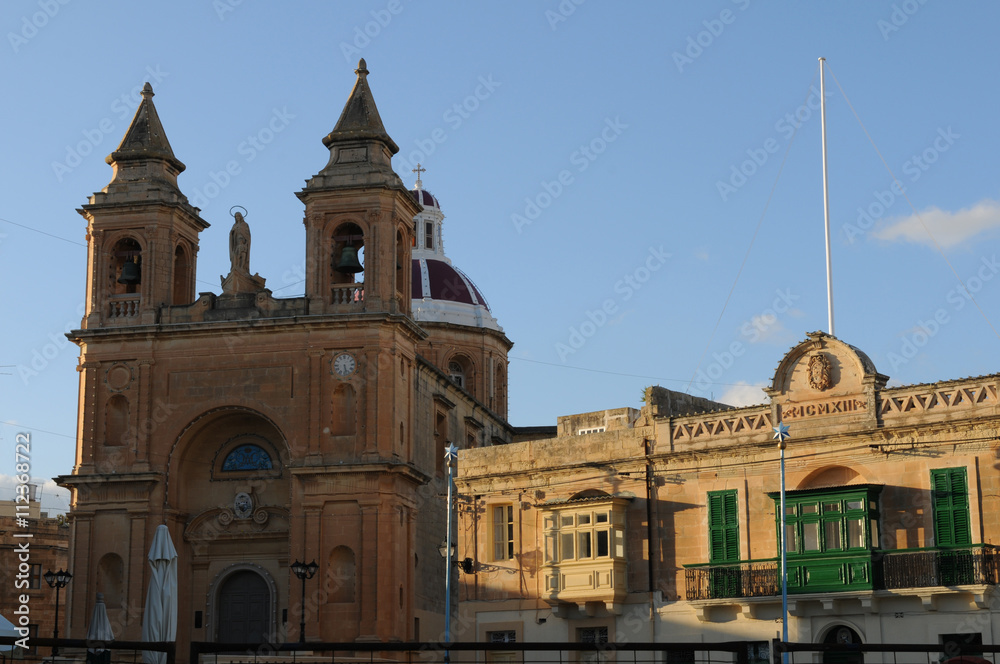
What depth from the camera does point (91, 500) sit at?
Answer: 40.2 meters

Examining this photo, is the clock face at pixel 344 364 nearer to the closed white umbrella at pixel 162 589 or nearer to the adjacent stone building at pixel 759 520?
the adjacent stone building at pixel 759 520

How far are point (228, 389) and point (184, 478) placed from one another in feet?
10.8

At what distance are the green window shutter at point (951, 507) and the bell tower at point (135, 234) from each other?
78.1 feet

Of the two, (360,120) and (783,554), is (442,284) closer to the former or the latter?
(360,120)

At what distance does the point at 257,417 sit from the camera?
4116 centimetres

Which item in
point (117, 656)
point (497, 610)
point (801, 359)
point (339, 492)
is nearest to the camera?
point (801, 359)

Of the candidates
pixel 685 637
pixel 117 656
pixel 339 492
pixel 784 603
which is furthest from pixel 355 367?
pixel 784 603

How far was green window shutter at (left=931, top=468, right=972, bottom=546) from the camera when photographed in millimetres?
28203

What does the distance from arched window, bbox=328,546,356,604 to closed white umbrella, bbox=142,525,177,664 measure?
7.20 m

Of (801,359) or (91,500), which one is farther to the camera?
(91,500)

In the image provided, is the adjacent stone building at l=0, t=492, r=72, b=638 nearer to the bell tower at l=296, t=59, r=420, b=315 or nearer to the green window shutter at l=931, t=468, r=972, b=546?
the bell tower at l=296, t=59, r=420, b=315

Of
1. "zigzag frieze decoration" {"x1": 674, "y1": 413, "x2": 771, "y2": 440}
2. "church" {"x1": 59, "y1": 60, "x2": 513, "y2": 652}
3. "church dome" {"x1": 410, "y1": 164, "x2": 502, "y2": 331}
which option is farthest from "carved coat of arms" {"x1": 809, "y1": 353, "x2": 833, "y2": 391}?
"church dome" {"x1": 410, "y1": 164, "x2": 502, "y2": 331}

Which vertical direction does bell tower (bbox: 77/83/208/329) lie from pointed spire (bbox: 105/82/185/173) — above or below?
below

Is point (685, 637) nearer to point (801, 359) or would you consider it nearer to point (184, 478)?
point (801, 359)
